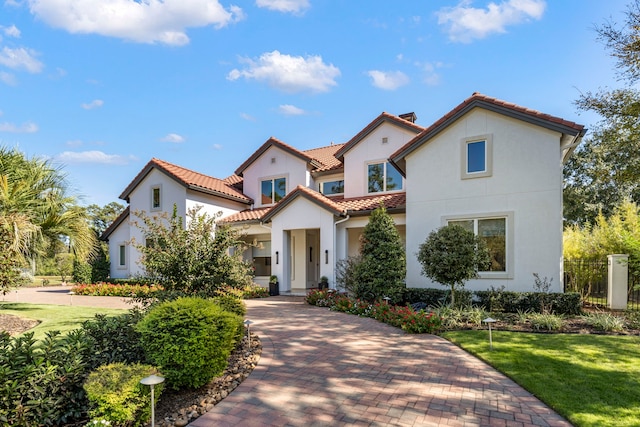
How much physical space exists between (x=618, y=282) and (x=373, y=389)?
39.6 ft

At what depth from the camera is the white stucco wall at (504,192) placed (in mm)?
11742

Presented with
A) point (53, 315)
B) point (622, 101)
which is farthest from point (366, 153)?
point (53, 315)

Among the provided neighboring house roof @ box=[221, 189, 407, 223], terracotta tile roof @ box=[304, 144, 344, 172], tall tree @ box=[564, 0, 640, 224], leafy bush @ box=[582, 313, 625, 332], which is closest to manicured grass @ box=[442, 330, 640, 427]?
leafy bush @ box=[582, 313, 625, 332]

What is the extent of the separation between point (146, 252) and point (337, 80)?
1026 centimetres

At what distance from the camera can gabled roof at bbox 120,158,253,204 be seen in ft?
63.2

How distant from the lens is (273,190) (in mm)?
21344

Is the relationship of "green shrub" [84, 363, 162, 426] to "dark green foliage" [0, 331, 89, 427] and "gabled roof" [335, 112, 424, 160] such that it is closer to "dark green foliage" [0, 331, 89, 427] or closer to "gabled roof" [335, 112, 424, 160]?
"dark green foliage" [0, 331, 89, 427]

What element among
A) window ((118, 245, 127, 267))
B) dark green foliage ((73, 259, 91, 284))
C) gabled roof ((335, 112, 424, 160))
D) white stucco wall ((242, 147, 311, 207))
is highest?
gabled roof ((335, 112, 424, 160))

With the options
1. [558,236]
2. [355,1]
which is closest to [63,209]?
[355,1]

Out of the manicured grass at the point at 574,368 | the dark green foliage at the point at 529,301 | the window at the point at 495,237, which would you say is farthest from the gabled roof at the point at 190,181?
the manicured grass at the point at 574,368

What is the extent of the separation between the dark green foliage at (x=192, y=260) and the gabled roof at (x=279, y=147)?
11.9 meters

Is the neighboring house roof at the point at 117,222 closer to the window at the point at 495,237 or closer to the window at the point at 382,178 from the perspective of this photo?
the window at the point at 382,178

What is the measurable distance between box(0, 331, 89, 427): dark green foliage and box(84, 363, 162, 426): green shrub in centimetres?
34

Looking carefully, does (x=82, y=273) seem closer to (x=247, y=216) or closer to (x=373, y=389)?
(x=247, y=216)
